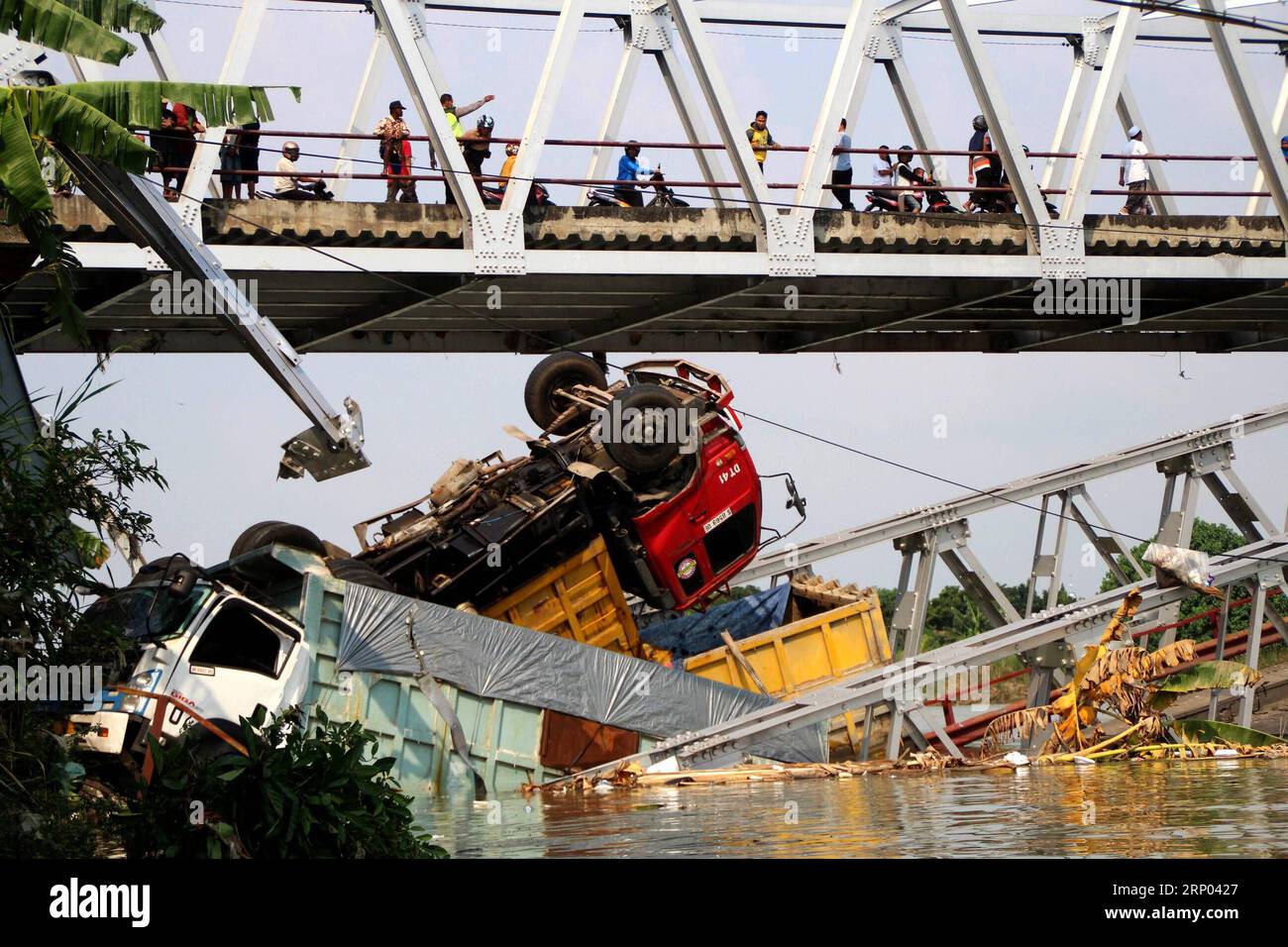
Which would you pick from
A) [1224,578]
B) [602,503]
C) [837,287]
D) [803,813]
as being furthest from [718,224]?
[803,813]

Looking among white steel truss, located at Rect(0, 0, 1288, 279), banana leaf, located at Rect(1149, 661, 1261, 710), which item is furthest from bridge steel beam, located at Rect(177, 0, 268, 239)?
banana leaf, located at Rect(1149, 661, 1261, 710)

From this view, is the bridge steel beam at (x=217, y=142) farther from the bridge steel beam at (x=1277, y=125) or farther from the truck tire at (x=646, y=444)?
the bridge steel beam at (x=1277, y=125)

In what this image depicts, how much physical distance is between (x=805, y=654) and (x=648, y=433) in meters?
3.42

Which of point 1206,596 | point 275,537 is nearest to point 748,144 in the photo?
point 275,537

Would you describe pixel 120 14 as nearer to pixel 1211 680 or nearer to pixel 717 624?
pixel 717 624

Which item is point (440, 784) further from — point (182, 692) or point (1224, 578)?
point (1224, 578)

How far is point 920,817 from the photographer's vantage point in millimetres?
10992

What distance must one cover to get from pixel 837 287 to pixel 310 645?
8.87m

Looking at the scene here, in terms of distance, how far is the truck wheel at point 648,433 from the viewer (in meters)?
15.4

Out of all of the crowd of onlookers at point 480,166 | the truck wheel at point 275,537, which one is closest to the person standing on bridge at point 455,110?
the crowd of onlookers at point 480,166

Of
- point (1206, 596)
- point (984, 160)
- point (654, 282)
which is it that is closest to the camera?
point (654, 282)

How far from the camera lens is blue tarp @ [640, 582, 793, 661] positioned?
62.2 ft
